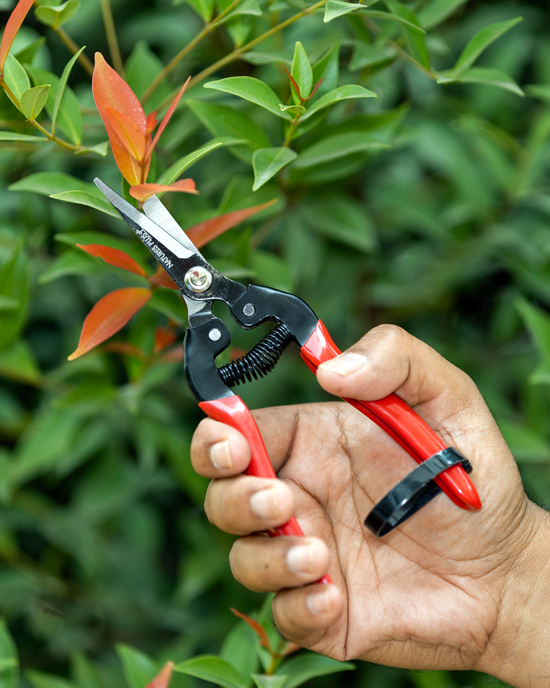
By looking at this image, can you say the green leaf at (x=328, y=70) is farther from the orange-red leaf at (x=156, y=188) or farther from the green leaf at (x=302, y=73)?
the orange-red leaf at (x=156, y=188)

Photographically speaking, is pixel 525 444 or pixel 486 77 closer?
pixel 486 77

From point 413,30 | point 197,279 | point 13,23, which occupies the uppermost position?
point 13,23

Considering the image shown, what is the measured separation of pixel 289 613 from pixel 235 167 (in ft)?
2.26

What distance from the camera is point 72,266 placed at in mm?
826

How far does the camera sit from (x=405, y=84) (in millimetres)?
1334

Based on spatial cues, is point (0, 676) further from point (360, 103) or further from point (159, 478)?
point (360, 103)

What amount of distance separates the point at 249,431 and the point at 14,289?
0.49 meters

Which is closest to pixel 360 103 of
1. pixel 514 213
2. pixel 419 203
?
pixel 419 203

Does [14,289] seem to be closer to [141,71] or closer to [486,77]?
[141,71]

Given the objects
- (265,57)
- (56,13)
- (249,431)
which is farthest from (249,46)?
(249,431)

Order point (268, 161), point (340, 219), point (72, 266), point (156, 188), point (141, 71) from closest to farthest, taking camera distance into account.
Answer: point (156, 188) → point (268, 161) → point (72, 266) → point (141, 71) → point (340, 219)

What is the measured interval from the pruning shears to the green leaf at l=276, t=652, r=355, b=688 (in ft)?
0.81

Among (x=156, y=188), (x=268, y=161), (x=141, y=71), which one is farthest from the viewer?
(x=141, y=71)

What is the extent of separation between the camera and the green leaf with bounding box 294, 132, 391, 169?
32.7 inches
